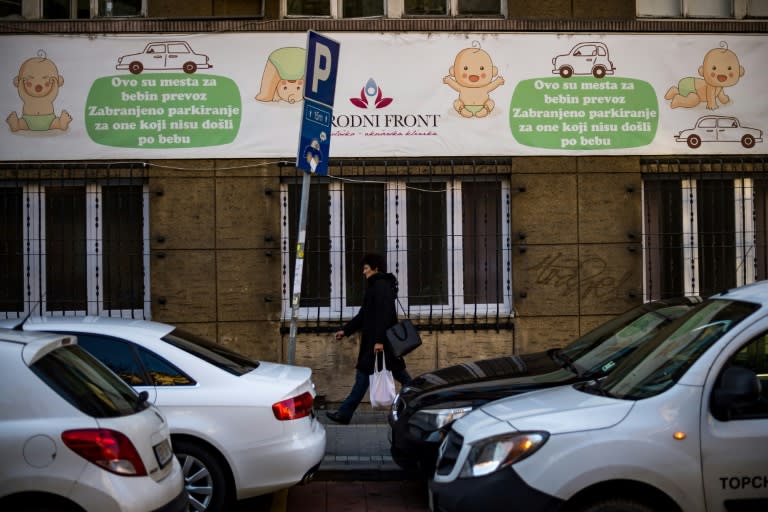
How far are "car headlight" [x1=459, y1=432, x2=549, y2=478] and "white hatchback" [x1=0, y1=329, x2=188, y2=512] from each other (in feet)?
5.44

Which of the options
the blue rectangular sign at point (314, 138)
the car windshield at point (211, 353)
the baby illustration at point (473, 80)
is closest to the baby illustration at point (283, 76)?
the baby illustration at point (473, 80)

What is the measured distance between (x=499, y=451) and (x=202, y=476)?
2.42 meters

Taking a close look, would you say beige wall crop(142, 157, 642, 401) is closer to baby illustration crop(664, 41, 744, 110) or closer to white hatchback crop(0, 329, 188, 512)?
baby illustration crop(664, 41, 744, 110)

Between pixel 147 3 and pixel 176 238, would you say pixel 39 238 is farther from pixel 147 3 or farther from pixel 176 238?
pixel 147 3

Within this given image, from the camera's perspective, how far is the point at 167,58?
11.3 meters

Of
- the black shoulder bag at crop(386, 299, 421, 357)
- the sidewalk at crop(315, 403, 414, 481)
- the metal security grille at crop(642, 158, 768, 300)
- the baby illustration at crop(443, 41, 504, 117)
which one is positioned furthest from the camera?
the metal security grille at crop(642, 158, 768, 300)

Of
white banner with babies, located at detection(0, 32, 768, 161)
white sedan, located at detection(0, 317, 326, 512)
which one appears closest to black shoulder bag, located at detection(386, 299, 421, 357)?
white banner with babies, located at detection(0, 32, 768, 161)

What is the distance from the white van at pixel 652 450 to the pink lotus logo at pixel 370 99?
23.2ft

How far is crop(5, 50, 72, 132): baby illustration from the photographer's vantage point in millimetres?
11188

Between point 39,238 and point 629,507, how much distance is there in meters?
8.92

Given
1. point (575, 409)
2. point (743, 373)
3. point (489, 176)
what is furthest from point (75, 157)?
point (743, 373)

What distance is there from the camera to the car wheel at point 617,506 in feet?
15.0

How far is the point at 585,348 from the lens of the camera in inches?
315

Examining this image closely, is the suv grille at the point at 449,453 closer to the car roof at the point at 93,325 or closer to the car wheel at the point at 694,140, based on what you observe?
the car roof at the point at 93,325
